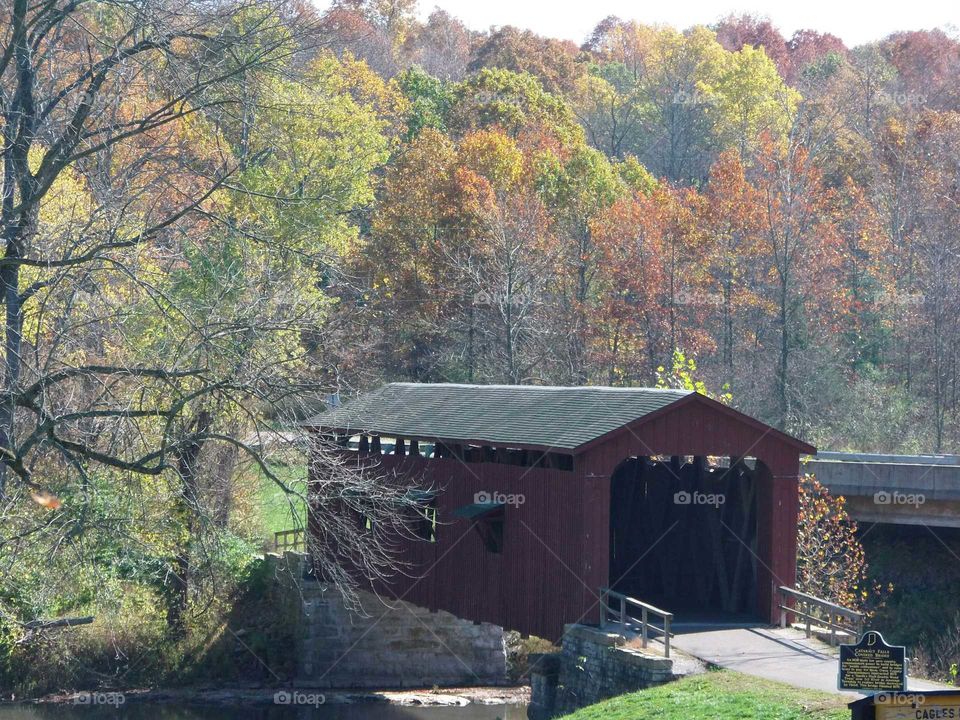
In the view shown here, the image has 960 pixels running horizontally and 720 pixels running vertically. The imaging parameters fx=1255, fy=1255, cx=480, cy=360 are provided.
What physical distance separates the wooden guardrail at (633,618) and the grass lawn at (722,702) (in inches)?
32.7

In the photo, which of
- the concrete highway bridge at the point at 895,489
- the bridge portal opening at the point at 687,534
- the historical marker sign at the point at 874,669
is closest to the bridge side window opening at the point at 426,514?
the bridge portal opening at the point at 687,534

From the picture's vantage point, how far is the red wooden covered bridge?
18.1m

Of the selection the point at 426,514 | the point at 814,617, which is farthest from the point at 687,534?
the point at 426,514

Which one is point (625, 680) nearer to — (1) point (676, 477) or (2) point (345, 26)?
(1) point (676, 477)

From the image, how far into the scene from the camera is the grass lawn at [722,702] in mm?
13211

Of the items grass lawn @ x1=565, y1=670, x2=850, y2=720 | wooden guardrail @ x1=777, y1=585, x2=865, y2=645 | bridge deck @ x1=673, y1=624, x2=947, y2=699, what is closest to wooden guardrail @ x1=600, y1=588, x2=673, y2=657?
bridge deck @ x1=673, y1=624, x2=947, y2=699

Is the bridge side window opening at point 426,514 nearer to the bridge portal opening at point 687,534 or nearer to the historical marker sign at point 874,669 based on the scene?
the bridge portal opening at point 687,534

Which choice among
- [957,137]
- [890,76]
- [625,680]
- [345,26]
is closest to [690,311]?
[957,137]

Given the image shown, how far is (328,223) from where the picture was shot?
105 feet

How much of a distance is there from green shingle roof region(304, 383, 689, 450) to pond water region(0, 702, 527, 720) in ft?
20.1

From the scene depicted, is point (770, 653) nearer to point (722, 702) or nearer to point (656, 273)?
point (722, 702)

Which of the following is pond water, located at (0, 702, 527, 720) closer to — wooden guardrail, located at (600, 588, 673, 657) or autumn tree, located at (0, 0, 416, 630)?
wooden guardrail, located at (600, 588, 673, 657)

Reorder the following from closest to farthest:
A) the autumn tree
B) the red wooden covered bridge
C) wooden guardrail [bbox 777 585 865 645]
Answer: the autumn tree < wooden guardrail [bbox 777 585 865 645] < the red wooden covered bridge

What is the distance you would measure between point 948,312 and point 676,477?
2175 cm
